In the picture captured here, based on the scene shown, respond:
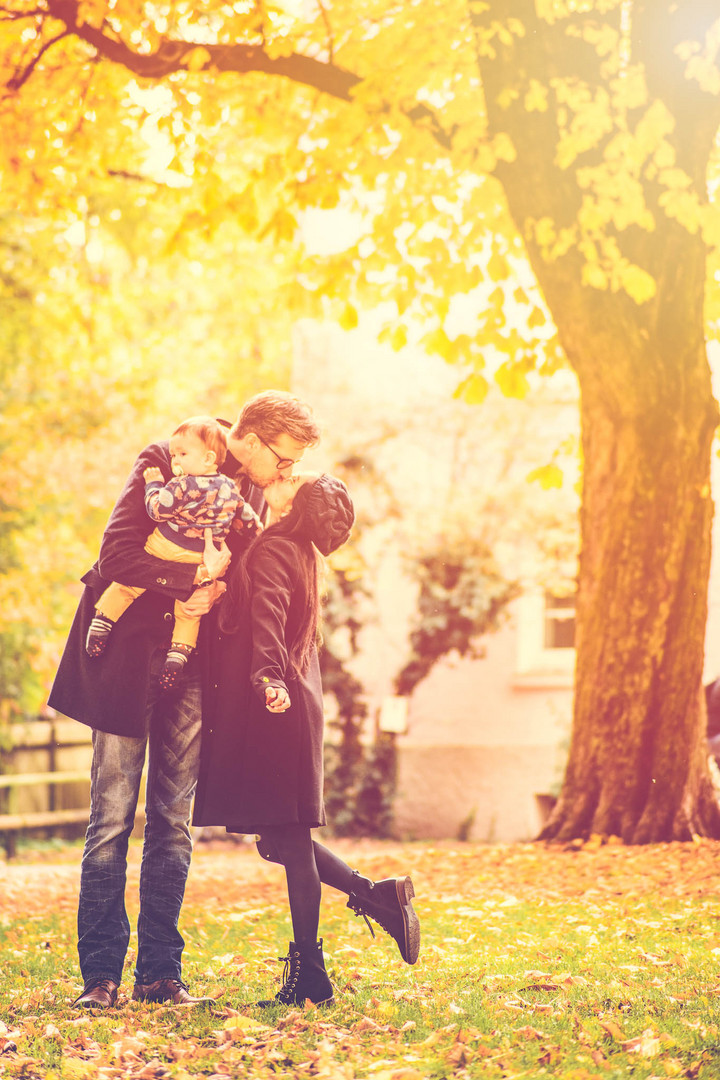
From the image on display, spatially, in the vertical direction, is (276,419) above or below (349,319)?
below

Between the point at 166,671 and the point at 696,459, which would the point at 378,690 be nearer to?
the point at 696,459

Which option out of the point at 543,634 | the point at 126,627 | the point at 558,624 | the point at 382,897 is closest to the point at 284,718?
the point at 126,627

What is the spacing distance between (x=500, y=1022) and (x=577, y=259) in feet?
17.6

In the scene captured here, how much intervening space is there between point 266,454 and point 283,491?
0.48 ft

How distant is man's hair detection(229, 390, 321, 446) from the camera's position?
4652 millimetres

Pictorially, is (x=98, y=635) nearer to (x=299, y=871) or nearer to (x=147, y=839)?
(x=147, y=839)

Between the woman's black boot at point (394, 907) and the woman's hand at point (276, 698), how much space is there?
2.79 ft

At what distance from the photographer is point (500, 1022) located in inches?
171

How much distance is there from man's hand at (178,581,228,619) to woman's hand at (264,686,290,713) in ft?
1.39

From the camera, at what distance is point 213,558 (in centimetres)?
457

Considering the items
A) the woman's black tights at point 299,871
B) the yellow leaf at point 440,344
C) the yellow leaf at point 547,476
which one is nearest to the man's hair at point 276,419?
the woman's black tights at point 299,871

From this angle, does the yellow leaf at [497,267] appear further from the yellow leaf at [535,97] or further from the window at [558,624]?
the window at [558,624]

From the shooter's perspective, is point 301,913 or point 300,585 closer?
point 301,913

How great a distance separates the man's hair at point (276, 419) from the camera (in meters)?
4.65
